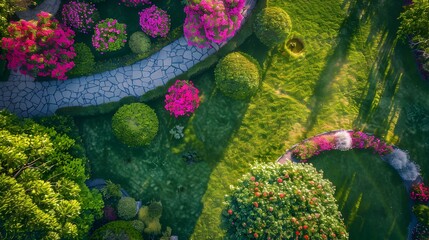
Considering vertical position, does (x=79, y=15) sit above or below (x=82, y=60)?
above

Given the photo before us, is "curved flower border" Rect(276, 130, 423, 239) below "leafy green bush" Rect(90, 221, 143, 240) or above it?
above

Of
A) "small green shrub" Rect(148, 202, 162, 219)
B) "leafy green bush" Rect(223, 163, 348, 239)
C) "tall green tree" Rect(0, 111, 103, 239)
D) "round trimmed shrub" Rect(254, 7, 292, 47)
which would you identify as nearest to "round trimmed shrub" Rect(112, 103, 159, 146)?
"tall green tree" Rect(0, 111, 103, 239)

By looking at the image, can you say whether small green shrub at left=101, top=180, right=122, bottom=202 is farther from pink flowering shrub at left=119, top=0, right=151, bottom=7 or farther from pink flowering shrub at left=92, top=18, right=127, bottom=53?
pink flowering shrub at left=119, top=0, right=151, bottom=7


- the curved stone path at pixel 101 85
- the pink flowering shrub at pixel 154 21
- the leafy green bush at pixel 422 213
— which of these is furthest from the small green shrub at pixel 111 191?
the leafy green bush at pixel 422 213

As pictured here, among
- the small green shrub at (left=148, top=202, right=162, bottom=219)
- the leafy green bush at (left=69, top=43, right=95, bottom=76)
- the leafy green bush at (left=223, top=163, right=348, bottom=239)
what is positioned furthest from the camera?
the leafy green bush at (left=69, top=43, right=95, bottom=76)

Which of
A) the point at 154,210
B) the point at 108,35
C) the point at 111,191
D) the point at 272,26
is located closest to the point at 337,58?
the point at 272,26

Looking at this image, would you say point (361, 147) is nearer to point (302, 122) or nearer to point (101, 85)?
point (302, 122)
